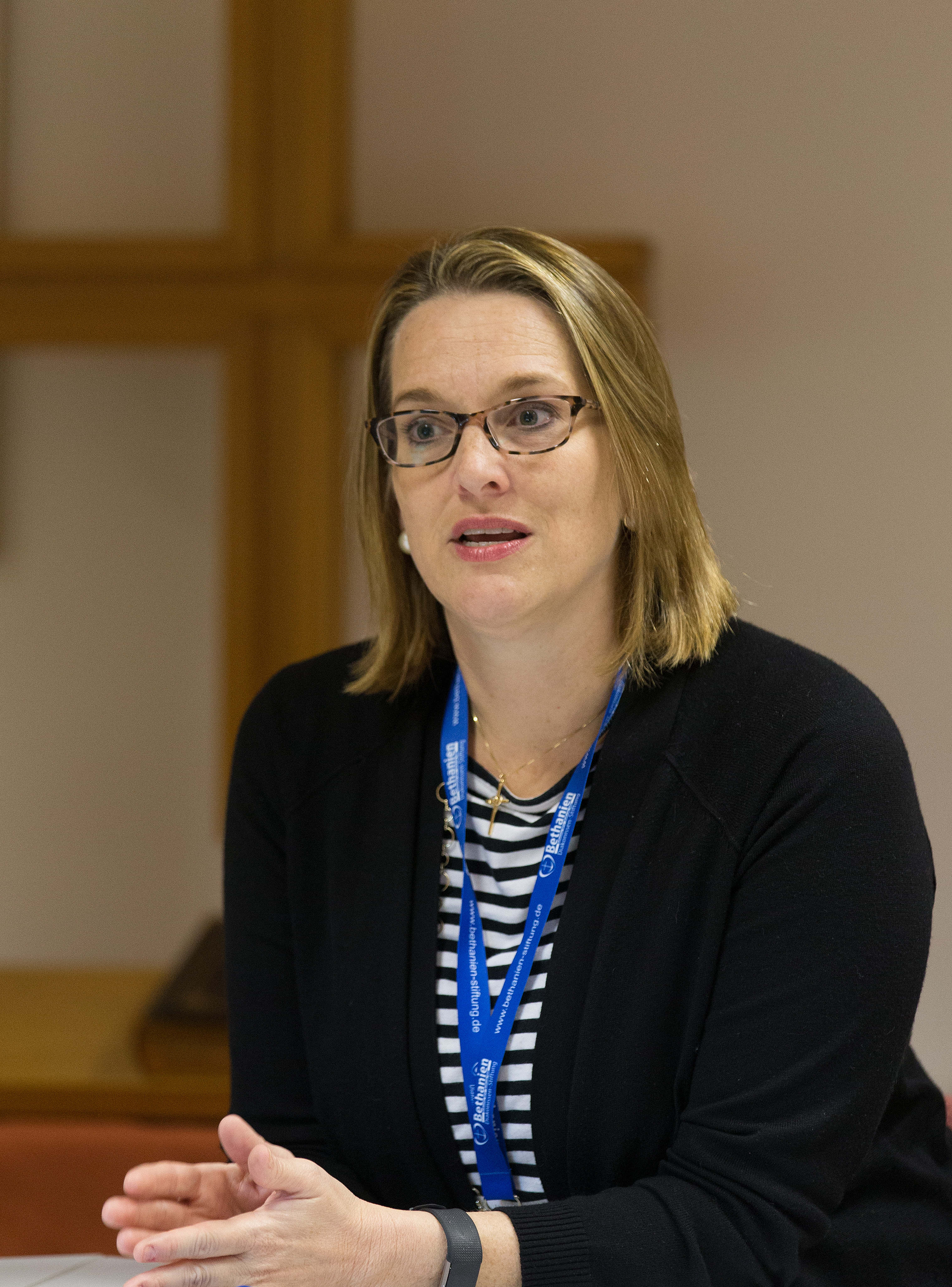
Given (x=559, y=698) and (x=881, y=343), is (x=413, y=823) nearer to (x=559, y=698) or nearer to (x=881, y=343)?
(x=559, y=698)

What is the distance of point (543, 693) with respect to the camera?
1478 millimetres

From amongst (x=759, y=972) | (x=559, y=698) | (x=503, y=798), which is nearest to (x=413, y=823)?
(x=503, y=798)

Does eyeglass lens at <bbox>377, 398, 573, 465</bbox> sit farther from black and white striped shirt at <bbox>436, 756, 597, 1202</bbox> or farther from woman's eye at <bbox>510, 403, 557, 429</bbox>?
black and white striped shirt at <bbox>436, 756, 597, 1202</bbox>

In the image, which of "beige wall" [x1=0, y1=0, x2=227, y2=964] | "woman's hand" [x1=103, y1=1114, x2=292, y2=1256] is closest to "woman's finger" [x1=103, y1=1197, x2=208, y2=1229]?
"woman's hand" [x1=103, y1=1114, x2=292, y2=1256]

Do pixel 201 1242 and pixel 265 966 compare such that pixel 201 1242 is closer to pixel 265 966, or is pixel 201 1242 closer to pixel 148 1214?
pixel 148 1214

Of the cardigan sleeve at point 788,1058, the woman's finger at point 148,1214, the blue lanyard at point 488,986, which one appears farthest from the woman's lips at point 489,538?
the woman's finger at point 148,1214

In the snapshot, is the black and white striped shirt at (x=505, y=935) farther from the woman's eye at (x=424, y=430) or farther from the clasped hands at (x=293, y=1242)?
the woman's eye at (x=424, y=430)

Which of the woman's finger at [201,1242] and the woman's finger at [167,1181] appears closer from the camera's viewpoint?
the woman's finger at [201,1242]

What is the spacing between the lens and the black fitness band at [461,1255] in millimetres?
1128

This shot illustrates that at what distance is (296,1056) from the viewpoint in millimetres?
1526

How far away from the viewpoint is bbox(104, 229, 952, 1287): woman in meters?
1.19

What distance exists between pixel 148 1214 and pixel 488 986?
0.41 metres

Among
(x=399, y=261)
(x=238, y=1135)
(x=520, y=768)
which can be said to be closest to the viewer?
(x=238, y=1135)

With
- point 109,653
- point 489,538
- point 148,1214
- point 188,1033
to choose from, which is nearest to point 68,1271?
point 148,1214
